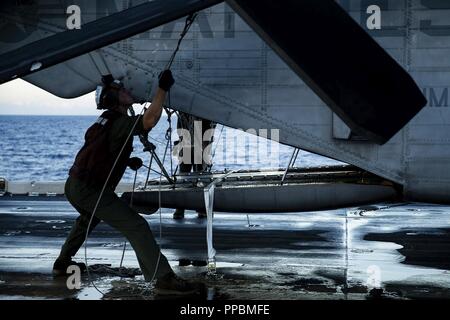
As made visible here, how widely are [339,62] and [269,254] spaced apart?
378cm

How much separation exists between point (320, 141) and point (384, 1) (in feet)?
6.26

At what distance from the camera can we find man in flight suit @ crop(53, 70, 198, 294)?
8906 millimetres

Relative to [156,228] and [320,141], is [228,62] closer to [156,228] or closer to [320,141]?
[320,141]

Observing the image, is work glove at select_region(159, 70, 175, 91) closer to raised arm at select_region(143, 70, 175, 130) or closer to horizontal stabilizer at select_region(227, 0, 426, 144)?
raised arm at select_region(143, 70, 175, 130)

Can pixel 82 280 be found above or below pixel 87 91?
below

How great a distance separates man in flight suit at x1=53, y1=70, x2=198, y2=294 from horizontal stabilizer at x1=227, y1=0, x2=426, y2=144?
4.38 ft

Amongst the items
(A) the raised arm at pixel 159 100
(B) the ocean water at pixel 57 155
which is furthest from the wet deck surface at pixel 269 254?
(B) the ocean water at pixel 57 155

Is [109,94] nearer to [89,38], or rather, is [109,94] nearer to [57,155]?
[89,38]

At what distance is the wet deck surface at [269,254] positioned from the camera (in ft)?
30.3

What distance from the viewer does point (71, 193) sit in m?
9.23

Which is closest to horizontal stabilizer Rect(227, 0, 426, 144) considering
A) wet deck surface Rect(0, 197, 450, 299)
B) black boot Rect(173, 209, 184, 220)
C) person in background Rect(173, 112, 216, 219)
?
wet deck surface Rect(0, 197, 450, 299)
